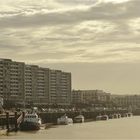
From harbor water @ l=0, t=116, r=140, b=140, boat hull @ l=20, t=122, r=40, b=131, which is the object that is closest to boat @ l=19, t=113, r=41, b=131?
boat hull @ l=20, t=122, r=40, b=131

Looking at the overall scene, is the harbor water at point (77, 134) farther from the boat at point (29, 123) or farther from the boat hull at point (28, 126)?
the boat at point (29, 123)

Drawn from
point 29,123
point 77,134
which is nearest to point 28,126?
point 29,123

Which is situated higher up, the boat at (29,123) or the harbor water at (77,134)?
the boat at (29,123)

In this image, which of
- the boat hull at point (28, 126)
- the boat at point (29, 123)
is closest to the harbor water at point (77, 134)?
the boat hull at point (28, 126)

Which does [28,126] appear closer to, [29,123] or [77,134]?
[29,123]

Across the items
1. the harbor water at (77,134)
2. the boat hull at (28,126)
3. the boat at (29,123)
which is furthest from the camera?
the boat at (29,123)

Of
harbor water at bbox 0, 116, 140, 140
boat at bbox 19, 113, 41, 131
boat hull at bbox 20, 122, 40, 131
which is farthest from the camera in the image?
boat at bbox 19, 113, 41, 131

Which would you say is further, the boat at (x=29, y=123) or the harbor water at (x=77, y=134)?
the boat at (x=29, y=123)

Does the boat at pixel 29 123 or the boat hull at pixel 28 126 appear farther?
the boat at pixel 29 123

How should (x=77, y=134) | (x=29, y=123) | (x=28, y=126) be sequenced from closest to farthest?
(x=77, y=134) → (x=28, y=126) → (x=29, y=123)

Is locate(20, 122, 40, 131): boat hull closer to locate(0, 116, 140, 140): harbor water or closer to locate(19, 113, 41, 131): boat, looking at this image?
locate(19, 113, 41, 131): boat

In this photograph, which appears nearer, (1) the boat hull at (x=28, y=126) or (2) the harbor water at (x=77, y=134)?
(2) the harbor water at (x=77, y=134)

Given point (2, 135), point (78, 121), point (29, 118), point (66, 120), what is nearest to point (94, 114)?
point (78, 121)

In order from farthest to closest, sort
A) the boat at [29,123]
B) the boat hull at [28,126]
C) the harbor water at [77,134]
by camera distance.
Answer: the boat at [29,123] → the boat hull at [28,126] → the harbor water at [77,134]
